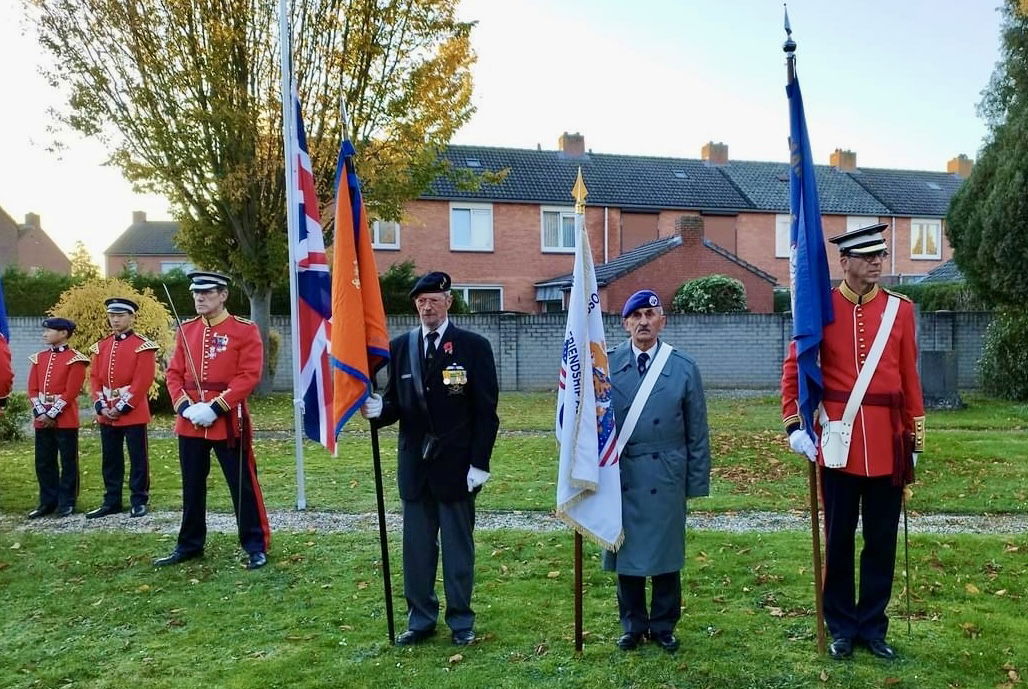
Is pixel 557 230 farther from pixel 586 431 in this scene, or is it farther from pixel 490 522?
pixel 586 431

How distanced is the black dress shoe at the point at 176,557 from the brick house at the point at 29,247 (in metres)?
54.9

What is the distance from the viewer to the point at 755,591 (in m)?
5.96

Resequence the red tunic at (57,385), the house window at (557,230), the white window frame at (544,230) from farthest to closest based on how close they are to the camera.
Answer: the house window at (557,230), the white window frame at (544,230), the red tunic at (57,385)

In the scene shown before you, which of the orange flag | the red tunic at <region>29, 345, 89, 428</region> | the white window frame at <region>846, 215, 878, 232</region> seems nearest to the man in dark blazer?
the orange flag

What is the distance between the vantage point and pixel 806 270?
15.4 feet

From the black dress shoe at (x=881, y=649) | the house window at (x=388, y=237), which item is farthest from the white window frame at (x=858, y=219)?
the black dress shoe at (x=881, y=649)

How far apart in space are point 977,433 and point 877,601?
1025 cm

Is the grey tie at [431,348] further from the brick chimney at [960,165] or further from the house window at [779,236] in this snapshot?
the brick chimney at [960,165]

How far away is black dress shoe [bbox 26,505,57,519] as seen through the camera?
8805mm

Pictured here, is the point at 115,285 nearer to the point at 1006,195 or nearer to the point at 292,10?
the point at 292,10

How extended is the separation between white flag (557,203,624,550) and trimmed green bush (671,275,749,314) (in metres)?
20.4

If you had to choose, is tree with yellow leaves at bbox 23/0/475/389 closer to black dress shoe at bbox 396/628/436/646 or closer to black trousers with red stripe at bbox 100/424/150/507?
black trousers with red stripe at bbox 100/424/150/507

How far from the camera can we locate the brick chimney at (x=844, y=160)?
4050cm

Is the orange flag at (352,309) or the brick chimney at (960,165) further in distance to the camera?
the brick chimney at (960,165)
